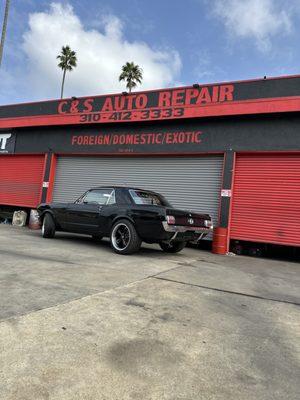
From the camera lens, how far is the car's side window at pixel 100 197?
918 centimetres

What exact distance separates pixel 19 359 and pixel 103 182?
1188 cm

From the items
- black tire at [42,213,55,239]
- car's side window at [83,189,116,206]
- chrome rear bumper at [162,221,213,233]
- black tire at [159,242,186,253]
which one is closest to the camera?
chrome rear bumper at [162,221,213,233]

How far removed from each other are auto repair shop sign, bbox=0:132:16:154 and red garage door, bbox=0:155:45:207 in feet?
0.98

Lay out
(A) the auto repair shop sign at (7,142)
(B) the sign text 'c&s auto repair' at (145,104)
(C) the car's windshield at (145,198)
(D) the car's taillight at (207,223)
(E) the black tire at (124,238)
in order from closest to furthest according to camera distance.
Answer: (E) the black tire at (124,238)
(C) the car's windshield at (145,198)
(D) the car's taillight at (207,223)
(B) the sign text 'c&s auto repair' at (145,104)
(A) the auto repair shop sign at (7,142)

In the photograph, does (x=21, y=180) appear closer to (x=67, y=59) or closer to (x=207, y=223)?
(x=207, y=223)

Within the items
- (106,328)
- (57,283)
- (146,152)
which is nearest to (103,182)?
(146,152)

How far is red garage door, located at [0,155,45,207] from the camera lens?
1658 cm

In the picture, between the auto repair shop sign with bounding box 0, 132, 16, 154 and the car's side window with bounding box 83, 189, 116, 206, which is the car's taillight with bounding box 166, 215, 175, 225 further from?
the auto repair shop sign with bounding box 0, 132, 16, 154

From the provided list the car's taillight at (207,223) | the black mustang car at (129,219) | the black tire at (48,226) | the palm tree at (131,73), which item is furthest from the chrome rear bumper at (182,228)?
the palm tree at (131,73)

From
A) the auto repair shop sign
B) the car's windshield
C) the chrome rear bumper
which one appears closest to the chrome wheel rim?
the car's windshield

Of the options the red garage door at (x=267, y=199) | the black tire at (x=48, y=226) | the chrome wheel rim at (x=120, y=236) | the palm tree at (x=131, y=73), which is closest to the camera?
the chrome wheel rim at (x=120, y=236)

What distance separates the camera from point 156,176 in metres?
13.4

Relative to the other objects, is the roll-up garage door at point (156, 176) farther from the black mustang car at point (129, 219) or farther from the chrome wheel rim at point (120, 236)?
the chrome wheel rim at point (120, 236)

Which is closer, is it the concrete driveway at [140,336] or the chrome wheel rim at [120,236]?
the concrete driveway at [140,336]
